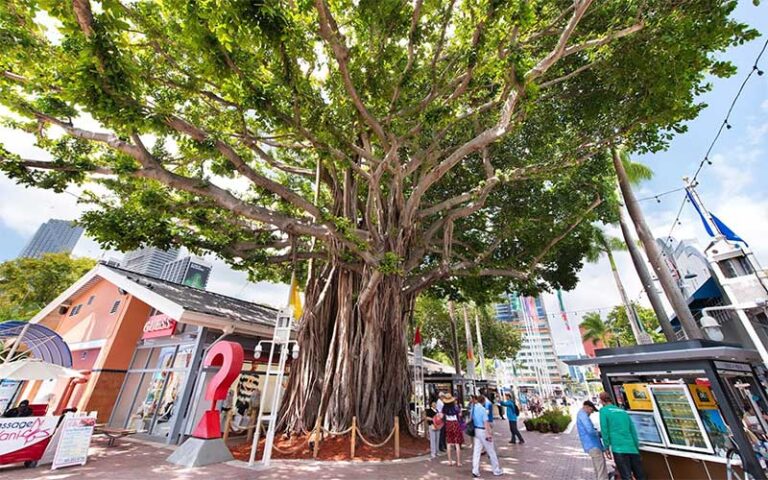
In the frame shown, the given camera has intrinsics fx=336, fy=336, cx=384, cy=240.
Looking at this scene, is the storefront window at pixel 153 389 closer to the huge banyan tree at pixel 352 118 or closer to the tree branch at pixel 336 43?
the huge banyan tree at pixel 352 118

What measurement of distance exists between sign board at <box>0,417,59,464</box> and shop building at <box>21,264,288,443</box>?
2585mm

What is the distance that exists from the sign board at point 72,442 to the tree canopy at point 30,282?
16.7 meters

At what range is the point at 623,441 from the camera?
16.1 ft

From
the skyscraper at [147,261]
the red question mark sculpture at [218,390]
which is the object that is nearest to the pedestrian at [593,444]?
the red question mark sculpture at [218,390]

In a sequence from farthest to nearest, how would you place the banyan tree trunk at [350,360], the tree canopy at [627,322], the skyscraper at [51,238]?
the skyscraper at [51,238] < the tree canopy at [627,322] < the banyan tree trunk at [350,360]

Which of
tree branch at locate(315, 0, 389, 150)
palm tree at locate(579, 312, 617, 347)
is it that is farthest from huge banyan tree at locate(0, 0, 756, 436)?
palm tree at locate(579, 312, 617, 347)

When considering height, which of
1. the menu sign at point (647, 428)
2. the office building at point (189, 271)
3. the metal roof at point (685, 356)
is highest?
the office building at point (189, 271)

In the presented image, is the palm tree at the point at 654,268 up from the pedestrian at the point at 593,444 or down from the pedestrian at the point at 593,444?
up

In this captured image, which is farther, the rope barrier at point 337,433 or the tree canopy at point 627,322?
the tree canopy at point 627,322

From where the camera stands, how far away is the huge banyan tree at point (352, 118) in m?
4.98

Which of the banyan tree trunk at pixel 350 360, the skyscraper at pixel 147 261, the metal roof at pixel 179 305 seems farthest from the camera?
the skyscraper at pixel 147 261

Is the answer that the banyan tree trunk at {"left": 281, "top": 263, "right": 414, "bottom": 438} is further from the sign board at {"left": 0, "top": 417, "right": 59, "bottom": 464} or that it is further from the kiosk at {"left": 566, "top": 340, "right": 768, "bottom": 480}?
the kiosk at {"left": 566, "top": 340, "right": 768, "bottom": 480}

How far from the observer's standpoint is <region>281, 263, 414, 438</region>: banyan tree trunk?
7609 millimetres

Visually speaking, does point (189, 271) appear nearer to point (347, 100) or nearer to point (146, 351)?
point (146, 351)
